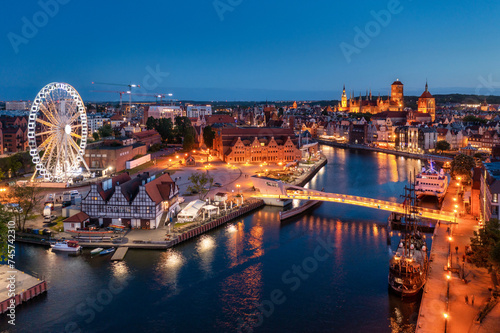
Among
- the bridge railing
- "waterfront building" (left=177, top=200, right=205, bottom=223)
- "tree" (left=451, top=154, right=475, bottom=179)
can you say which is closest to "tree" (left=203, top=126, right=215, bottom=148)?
the bridge railing

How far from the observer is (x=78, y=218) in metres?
19.2

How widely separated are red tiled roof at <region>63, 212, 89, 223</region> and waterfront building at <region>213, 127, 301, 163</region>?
22.5 metres

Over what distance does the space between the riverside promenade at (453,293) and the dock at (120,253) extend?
1049 cm

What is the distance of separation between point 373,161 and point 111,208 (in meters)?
32.3

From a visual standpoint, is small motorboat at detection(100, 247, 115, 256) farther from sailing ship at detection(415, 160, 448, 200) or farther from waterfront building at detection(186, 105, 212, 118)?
waterfront building at detection(186, 105, 212, 118)

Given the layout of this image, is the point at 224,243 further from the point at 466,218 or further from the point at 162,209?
the point at 466,218

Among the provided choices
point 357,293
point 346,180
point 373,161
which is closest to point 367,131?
point 373,161

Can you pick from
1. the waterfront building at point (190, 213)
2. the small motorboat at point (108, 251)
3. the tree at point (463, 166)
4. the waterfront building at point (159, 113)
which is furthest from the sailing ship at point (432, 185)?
the waterfront building at point (159, 113)

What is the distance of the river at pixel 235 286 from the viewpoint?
1255cm

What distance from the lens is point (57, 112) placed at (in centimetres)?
2847

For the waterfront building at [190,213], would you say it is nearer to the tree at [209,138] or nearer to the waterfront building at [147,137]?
the waterfront building at [147,137]

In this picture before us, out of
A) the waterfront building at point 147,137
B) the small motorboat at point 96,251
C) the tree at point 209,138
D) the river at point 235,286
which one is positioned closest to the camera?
the river at point 235,286

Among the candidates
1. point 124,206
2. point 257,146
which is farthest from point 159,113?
point 124,206

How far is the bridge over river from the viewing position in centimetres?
2047
